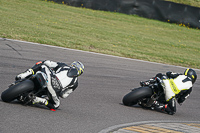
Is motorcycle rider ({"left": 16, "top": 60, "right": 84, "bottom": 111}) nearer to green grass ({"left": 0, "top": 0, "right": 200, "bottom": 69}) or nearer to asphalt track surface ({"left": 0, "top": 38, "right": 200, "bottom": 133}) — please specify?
asphalt track surface ({"left": 0, "top": 38, "right": 200, "bottom": 133})

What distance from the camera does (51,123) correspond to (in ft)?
18.4

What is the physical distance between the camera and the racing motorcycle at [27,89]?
5793mm

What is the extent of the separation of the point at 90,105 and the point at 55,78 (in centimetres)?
158

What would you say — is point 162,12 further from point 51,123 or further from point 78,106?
point 51,123

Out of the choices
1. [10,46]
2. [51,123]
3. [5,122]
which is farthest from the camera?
[10,46]

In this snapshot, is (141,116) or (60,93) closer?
(60,93)

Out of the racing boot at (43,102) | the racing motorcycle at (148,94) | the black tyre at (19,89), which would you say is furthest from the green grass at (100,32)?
the black tyre at (19,89)

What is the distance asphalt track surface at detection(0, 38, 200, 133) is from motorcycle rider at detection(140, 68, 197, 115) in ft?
0.71

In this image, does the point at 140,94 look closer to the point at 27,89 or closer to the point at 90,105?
the point at 90,105

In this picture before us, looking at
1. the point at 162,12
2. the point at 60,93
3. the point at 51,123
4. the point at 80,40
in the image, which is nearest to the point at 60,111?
the point at 60,93

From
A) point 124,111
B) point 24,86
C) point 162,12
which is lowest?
point 124,111

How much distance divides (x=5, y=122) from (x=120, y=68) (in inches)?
308

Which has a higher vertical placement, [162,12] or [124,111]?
[162,12]

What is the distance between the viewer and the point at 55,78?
6.15m
